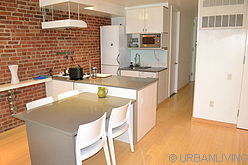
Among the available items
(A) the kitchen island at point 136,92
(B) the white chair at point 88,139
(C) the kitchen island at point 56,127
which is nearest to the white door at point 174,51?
(A) the kitchen island at point 136,92

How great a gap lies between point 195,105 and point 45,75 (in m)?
3.19

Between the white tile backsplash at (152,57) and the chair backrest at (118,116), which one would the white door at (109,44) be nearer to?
the white tile backsplash at (152,57)

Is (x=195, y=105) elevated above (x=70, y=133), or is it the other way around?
(x=70, y=133)

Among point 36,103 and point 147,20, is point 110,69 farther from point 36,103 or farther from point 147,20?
point 36,103

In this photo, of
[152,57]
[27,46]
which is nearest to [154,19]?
[152,57]

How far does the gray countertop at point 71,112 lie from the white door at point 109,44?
2.39 meters

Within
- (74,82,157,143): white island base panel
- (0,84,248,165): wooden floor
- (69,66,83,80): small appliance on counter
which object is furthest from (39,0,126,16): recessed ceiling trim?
(0,84,248,165): wooden floor

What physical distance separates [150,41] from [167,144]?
2684 millimetres

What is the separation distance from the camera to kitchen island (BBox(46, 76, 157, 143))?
287 centimetres

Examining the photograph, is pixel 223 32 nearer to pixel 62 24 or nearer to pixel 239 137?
pixel 239 137

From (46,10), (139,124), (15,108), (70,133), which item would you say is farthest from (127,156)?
(46,10)

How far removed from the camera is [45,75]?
3932mm

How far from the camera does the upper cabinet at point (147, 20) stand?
4.53 metres

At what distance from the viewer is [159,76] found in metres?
4.67
